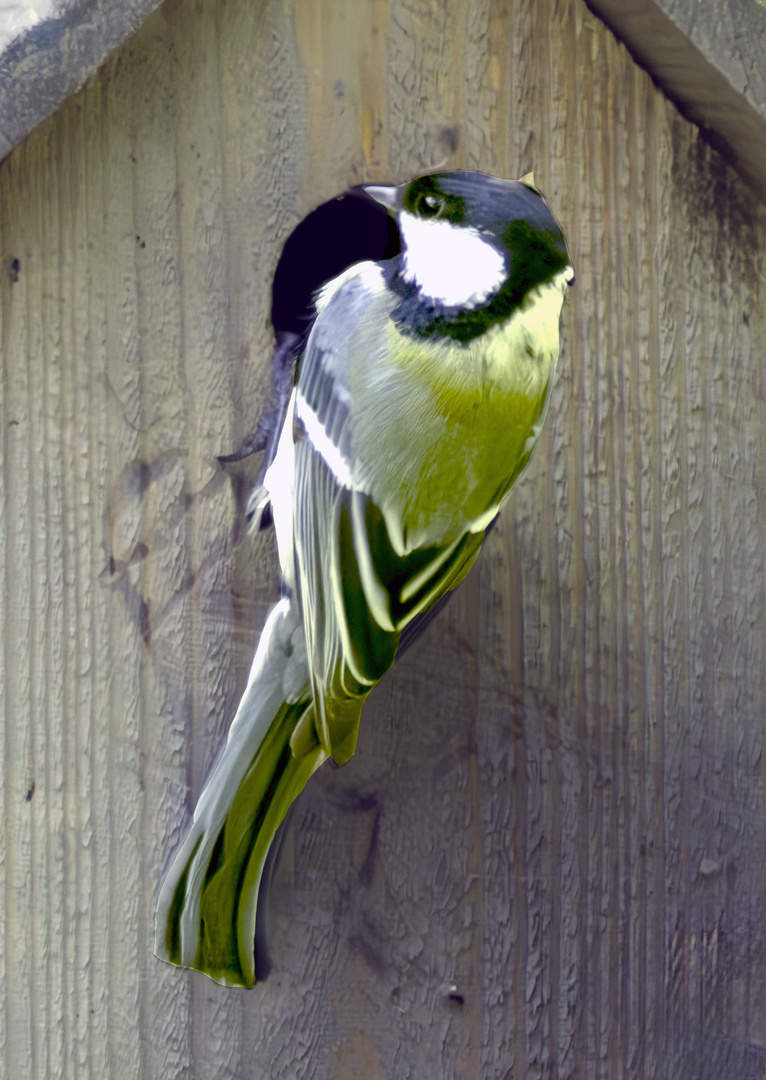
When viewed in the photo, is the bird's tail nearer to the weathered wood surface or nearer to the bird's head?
the weathered wood surface

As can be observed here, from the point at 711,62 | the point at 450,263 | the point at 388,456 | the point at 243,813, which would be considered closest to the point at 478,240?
the point at 450,263

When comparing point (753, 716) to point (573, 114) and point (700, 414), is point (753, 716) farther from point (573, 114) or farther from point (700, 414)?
point (573, 114)

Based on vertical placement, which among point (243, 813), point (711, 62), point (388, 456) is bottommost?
point (243, 813)

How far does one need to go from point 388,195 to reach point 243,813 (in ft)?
1.58

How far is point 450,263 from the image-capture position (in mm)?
611

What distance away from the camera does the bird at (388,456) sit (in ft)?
1.95

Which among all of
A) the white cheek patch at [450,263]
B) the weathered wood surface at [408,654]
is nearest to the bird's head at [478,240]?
the white cheek patch at [450,263]

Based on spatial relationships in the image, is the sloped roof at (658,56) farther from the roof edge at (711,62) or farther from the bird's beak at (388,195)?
the bird's beak at (388,195)

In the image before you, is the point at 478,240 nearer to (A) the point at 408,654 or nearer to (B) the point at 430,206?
(B) the point at 430,206

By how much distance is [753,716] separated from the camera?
0.79 meters

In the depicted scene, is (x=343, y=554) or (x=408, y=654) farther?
(x=408, y=654)

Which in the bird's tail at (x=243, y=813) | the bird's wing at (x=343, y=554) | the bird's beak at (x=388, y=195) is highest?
the bird's beak at (x=388, y=195)

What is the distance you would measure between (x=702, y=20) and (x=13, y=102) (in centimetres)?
52

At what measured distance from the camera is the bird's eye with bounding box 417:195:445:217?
0.61m
